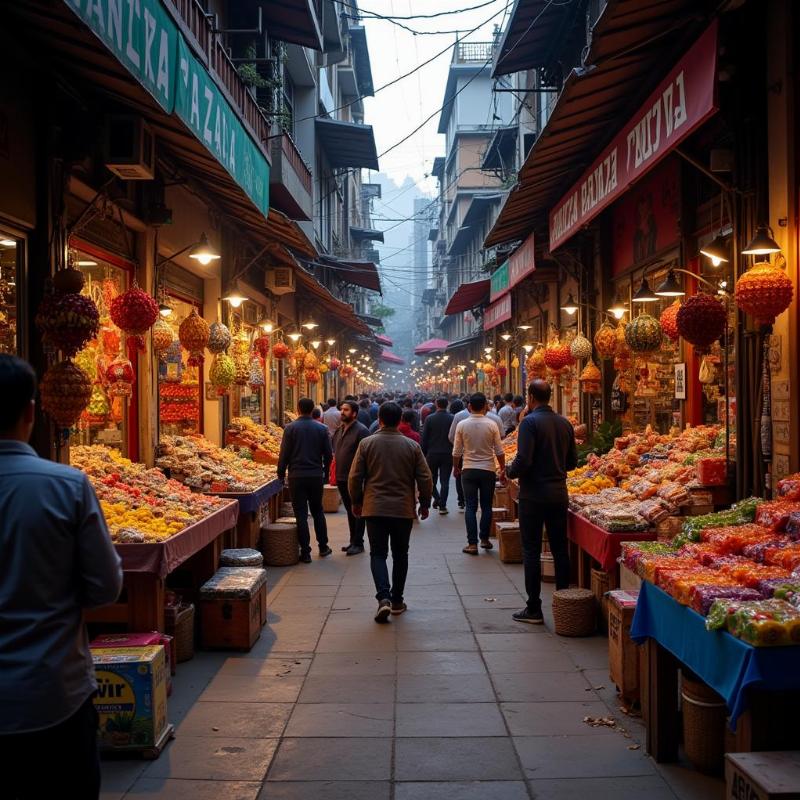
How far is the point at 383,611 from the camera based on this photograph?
291 inches

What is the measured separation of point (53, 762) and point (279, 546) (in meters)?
7.51

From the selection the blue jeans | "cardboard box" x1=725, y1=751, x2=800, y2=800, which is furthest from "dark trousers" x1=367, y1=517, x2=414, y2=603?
"cardboard box" x1=725, y1=751, x2=800, y2=800

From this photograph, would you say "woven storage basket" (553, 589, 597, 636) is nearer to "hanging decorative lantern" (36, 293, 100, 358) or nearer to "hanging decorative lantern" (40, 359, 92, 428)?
"hanging decorative lantern" (40, 359, 92, 428)

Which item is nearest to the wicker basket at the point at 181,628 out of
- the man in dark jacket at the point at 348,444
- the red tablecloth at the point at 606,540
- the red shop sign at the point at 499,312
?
the red tablecloth at the point at 606,540

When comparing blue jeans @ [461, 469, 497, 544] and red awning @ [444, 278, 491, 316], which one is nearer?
blue jeans @ [461, 469, 497, 544]

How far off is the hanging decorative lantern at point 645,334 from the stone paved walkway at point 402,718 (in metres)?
2.92

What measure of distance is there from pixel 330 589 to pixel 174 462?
2481 mm

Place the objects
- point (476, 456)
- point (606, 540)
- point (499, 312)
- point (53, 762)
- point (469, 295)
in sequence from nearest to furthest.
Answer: point (53, 762) < point (606, 540) < point (476, 456) < point (499, 312) < point (469, 295)

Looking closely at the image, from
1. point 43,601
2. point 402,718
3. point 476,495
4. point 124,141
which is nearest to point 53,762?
point 43,601

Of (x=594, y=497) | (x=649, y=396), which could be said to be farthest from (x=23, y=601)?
(x=649, y=396)

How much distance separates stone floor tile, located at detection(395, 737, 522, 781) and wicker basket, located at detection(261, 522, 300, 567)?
17.9 ft

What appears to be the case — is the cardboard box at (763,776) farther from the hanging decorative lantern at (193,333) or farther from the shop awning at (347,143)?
the shop awning at (347,143)

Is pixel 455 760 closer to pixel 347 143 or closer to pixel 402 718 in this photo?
pixel 402 718

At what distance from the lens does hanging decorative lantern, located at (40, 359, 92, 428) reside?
5809 millimetres
